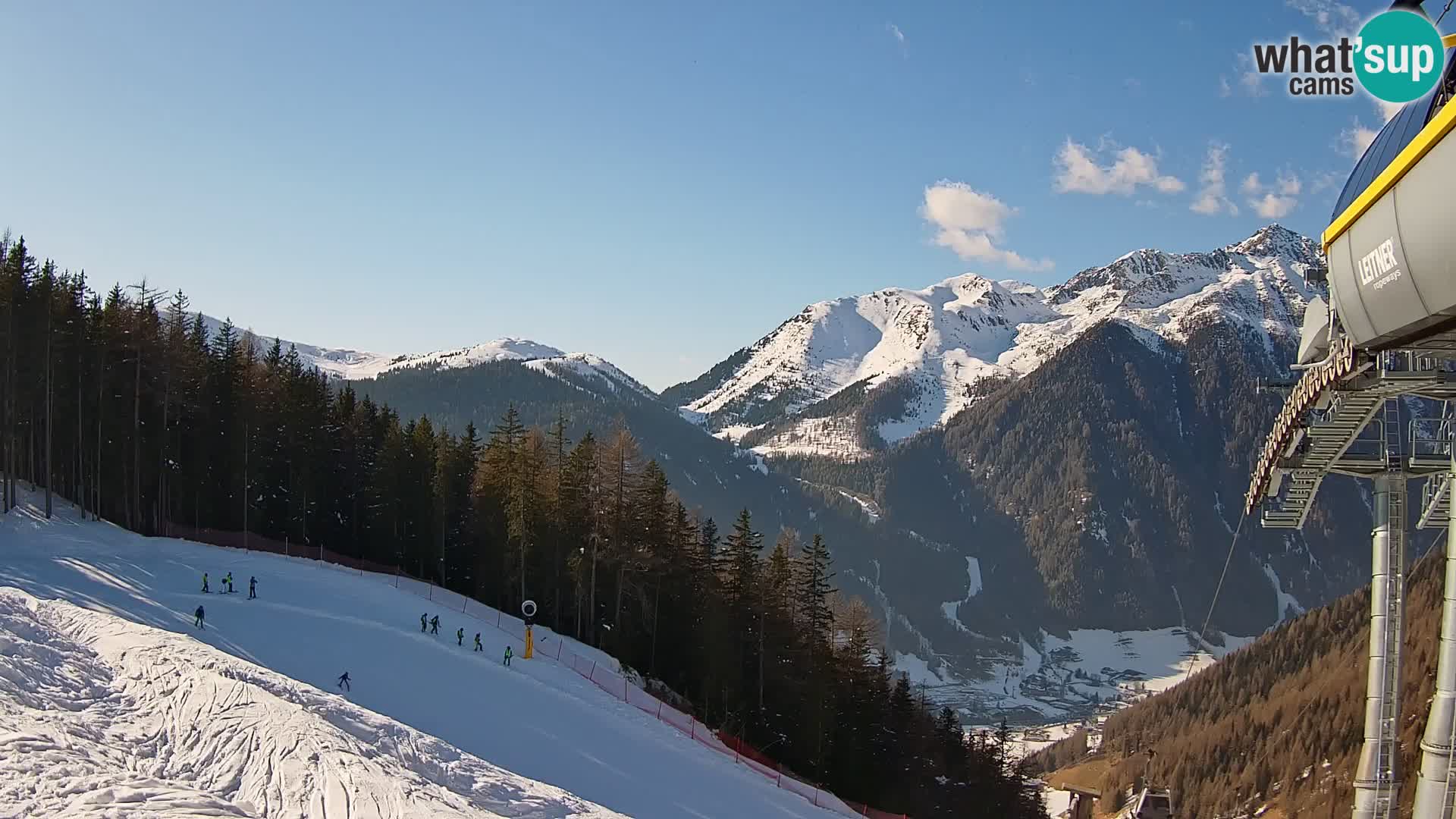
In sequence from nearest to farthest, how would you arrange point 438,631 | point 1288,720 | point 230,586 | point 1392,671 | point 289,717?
point 1392,671 < point 289,717 < point 230,586 < point 438,631 < point 1288,720

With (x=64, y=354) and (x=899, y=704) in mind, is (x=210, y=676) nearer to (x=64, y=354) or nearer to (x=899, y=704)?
(x=64, y=354)

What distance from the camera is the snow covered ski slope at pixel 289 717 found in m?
16.8

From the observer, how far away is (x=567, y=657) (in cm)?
3772

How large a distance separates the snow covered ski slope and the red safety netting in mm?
2313

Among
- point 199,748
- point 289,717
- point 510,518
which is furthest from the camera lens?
point 510,518

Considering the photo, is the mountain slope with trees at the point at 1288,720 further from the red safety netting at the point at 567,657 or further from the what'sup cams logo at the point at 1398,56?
the what'sup cams logo at the point at 1398,56

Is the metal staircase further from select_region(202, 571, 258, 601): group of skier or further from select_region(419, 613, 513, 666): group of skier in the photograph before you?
select_region(202, 571, 258, 601): group of skier

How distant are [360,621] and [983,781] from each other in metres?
37.6

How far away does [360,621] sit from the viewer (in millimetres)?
32156

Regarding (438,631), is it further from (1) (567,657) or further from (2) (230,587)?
(2) (230,587)

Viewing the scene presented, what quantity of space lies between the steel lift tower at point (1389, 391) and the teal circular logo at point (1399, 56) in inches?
5.9

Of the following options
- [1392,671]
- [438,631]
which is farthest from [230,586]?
[1392,671]

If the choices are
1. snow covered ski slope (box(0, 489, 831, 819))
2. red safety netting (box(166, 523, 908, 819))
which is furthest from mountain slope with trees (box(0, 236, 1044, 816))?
snow covered ski slope (box(0, 489, 831, 819))

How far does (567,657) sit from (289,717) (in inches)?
716
